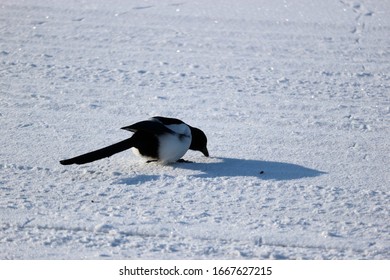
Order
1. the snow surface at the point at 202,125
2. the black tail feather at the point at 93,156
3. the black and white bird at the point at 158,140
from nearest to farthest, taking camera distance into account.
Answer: the snow surface at the point at 202,125 → the black tail feather at the point at 93,156 → the black and white bird at the point at 158,140

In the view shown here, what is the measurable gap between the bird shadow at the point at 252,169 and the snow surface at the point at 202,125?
13mm

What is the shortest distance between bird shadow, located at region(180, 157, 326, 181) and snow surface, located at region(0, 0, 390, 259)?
13 mm

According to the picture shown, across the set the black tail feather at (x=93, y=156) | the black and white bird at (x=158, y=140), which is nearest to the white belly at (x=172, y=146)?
the black and white bird at (x=158, y=140)

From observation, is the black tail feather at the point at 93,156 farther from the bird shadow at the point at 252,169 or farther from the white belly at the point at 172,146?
the bird shadow at the point at 252,169

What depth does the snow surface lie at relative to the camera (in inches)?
128

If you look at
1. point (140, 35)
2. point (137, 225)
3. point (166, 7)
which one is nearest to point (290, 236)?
point (137, 225)

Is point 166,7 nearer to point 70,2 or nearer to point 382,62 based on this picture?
point 70,2

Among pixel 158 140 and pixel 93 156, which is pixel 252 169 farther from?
pixel 93 156

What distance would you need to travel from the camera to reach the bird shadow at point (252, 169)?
13.0 feet

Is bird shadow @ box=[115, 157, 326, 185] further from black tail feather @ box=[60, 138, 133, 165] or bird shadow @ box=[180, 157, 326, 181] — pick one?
black tail feather @ box=[60, 138, 133, 165]

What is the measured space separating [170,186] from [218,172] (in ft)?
1.13

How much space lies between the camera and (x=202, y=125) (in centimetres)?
479

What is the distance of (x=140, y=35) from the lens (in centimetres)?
665

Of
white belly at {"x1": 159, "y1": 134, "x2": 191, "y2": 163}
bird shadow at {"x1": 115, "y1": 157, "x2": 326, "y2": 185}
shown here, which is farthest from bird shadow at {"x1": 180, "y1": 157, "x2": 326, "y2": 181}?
white belly at {"x1": 159, "y1": 134, "x2": 191, "y2": 163}
